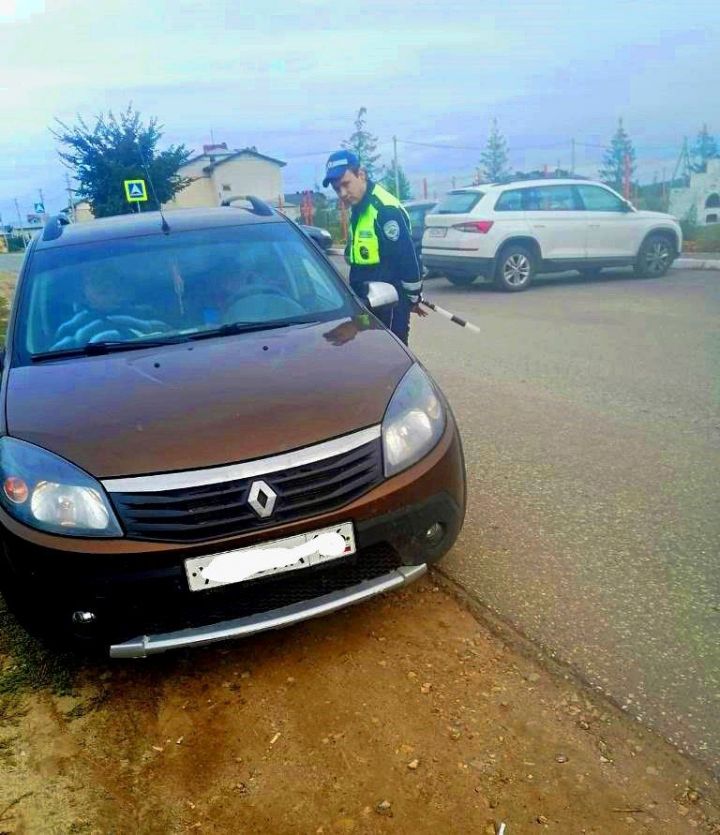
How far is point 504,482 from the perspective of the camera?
14.3ft

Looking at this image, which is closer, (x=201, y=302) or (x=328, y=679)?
(x=328, y=679)

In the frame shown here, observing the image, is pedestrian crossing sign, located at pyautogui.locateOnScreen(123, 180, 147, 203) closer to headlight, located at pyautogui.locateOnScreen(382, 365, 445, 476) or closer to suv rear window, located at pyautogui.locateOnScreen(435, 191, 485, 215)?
suv rear window, located at pyautogui.locateOnScreen(435, 191, 485, 215)

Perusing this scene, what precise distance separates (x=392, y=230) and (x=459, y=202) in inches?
326

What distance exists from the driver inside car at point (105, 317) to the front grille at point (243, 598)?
1.51m

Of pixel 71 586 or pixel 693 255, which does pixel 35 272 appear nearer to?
pixel 71 586

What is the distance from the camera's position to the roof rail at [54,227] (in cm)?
440

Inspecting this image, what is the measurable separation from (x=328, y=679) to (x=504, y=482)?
6.30ft

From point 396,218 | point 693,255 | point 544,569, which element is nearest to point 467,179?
point 693,255

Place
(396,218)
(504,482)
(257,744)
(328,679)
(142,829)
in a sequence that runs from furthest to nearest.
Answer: (396,218) → (504,482) → (328,679) → (257,744) → (142,829)

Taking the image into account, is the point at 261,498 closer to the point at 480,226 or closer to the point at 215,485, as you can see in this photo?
the point at 215,485

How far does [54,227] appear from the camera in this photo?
457 centimetres

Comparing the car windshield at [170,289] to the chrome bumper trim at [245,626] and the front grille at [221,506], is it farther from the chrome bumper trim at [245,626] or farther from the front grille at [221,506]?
the chrome bumper trim at [245,626]

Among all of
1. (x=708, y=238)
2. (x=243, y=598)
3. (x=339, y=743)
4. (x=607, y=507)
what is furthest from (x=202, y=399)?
(x=708, y=238)

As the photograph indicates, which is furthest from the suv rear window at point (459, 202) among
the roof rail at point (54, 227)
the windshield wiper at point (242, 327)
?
the windshield wiper at point (242, 327)
